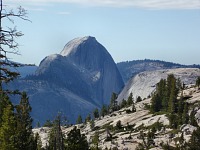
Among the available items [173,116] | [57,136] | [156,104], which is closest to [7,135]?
[57,136]

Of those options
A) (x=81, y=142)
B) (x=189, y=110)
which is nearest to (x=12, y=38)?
(x=81, y=142)

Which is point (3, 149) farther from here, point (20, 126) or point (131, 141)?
point (131, 141)

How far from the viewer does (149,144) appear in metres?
102

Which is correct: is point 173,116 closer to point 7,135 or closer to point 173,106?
point 173,106

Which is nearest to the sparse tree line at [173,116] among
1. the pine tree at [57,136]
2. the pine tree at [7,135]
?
the pine tree at [57,136]

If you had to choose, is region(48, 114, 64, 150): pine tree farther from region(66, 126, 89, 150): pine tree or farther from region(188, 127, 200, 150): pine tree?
region(188, 127, 200, 150): pine tree

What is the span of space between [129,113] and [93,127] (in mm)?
18455

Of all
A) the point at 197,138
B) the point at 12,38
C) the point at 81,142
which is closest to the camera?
the point at 12,38

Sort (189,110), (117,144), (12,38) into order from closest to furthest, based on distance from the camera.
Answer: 1. (12,38)
2. (117,144)
3. (189,110)

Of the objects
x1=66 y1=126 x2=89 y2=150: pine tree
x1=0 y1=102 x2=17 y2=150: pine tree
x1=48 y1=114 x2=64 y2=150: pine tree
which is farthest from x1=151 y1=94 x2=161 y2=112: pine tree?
x1=0 y1=102 x2=17 y2=150: pine tree

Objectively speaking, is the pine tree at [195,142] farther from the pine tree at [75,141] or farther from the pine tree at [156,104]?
the pine tree at [156,104]

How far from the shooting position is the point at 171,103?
15188cm

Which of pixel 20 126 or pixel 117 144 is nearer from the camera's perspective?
pixel 20 126

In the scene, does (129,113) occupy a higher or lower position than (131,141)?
higher
